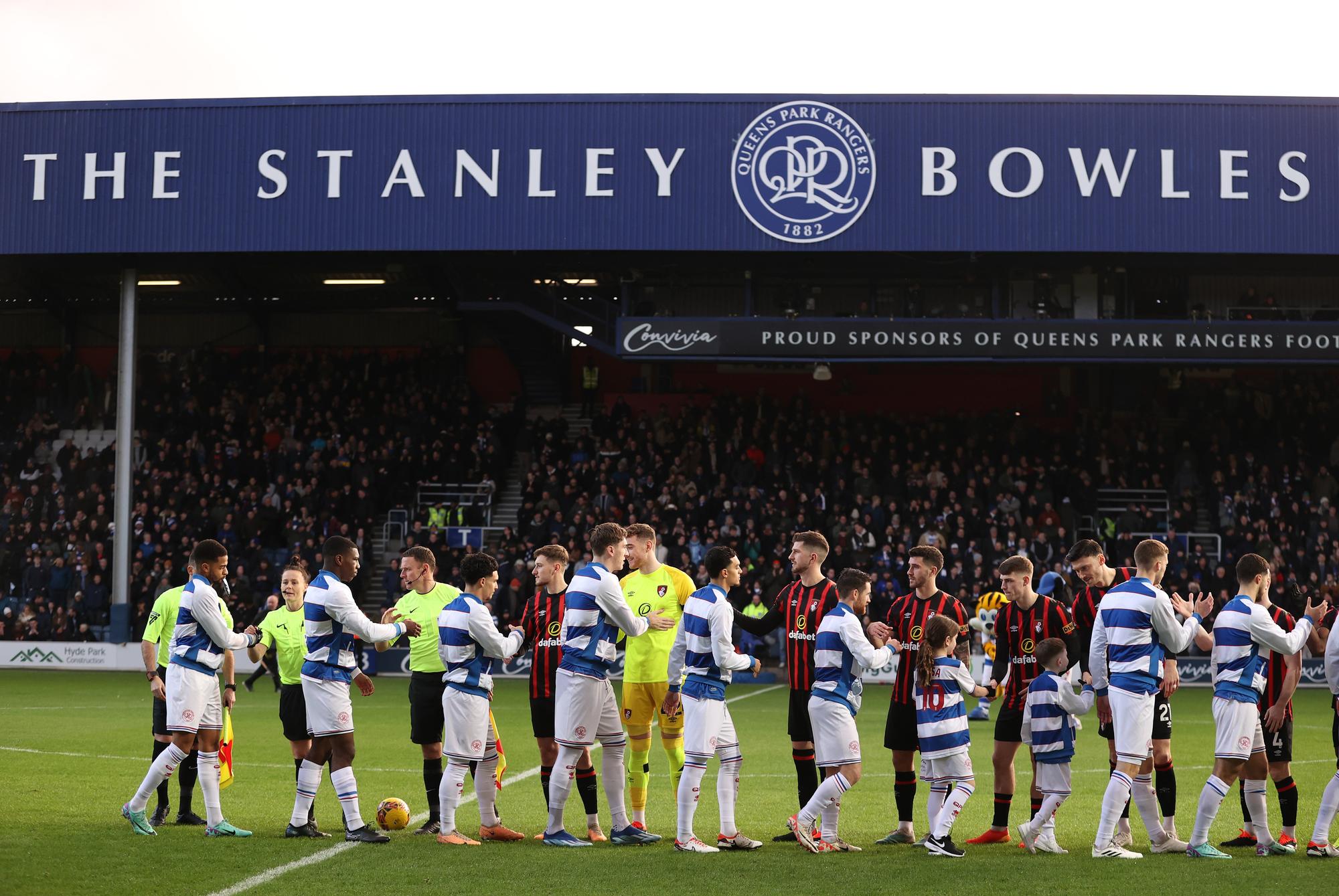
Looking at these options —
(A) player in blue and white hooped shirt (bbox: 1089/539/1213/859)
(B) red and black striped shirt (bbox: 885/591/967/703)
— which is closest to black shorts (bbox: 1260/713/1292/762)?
(A) player in blue and white hooped shirt (bbox: 1089/539/1213/859)

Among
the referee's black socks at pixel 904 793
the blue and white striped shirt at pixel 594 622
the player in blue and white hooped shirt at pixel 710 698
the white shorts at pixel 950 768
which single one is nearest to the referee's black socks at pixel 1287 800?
the white shorts at pixel 950 768

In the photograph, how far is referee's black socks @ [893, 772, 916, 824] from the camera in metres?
11.2

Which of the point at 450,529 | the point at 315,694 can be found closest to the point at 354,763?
the point at 315,694

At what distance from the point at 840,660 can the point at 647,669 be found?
1632 millimetres

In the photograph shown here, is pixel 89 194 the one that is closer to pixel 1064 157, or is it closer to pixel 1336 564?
pixel 1064 157

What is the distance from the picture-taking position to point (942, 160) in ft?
98.6

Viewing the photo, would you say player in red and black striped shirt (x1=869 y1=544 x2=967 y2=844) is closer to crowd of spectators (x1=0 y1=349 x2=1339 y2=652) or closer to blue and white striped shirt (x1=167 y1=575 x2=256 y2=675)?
blue and white striped shirt (x1=167 y1=575 x2=256 y2=675)

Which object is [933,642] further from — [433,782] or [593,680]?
[433,782]

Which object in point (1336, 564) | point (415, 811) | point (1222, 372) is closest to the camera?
point (415, 811)

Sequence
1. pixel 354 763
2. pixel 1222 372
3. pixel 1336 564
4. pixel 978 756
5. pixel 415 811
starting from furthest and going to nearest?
1. pixel 1222 372
2. pixel 1336 564
3. pixel 978 756
4. pixel 354 763
5. pixel 415 811

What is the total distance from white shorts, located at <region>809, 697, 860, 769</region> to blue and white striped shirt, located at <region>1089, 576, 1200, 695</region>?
186 centimetres

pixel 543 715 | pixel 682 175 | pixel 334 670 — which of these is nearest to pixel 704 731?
pixel 543 715

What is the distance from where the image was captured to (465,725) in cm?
1088

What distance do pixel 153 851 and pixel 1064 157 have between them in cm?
2424
